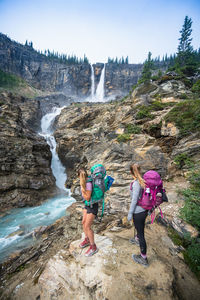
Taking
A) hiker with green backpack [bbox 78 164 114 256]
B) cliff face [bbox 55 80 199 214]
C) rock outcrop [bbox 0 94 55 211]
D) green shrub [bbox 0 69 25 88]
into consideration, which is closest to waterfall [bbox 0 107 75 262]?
rock outcrop [bbox 0 94 55 211]

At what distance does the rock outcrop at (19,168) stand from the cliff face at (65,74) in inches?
2518

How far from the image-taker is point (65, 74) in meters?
76.8

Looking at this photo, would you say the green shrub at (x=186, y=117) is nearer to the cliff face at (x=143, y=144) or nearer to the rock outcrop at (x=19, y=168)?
the cliff face at (x=143, y=144)

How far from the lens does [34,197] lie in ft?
40.2

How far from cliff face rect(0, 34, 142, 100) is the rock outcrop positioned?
210 feet

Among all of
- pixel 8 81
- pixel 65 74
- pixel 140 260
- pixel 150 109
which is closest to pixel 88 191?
pixel 140 260

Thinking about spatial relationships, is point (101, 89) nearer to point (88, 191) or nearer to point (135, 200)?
point (88, 191)

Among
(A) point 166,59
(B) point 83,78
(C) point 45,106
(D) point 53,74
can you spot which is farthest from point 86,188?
(A) point 166,59

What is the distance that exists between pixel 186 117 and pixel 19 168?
1592 cm

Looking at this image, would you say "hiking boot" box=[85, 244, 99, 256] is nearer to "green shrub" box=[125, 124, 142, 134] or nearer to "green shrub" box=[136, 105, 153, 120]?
"green shrub" box=[125, 124, 142, 134]

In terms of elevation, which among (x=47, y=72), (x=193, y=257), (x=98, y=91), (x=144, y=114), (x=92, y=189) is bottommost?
(x=193, y=257)

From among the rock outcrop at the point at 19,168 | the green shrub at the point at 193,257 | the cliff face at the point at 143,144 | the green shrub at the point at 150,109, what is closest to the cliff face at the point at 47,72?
the cliff face at the point at 143,144

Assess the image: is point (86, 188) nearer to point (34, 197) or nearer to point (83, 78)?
point (34, 197)

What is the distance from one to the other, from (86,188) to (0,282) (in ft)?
15.5
